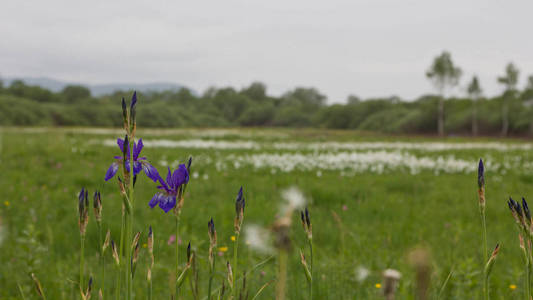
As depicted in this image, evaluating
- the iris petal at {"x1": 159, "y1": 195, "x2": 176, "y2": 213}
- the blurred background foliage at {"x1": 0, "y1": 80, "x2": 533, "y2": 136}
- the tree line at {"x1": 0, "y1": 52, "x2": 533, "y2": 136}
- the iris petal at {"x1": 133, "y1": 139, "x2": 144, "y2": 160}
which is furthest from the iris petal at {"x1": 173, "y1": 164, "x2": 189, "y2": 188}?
the blurred background foliage at {"x1": 0, "y1": 80, "x2": 533, "y2": 136}

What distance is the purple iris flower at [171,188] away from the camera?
3.80 ft

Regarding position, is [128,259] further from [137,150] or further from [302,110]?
[302,110]

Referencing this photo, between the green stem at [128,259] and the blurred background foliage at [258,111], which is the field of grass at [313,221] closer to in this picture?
the green stem at [128,259]

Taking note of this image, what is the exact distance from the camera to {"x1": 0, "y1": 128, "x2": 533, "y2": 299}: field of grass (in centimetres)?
304

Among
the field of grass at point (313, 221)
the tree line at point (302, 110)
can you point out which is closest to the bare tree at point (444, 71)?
the tree line at point (302, 110)

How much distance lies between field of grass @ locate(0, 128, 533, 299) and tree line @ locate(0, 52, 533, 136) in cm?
1127

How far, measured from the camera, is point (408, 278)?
309cm

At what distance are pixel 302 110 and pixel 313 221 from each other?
84165 millimetres

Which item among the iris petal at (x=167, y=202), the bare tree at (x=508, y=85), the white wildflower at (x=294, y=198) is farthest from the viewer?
the bare tree at (x=508, y=85)

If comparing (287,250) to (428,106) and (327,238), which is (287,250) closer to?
(327,238)

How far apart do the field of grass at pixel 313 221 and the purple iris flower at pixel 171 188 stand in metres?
0.05

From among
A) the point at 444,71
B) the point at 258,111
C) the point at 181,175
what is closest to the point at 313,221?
the point at 181,175

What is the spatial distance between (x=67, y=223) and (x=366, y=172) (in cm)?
730

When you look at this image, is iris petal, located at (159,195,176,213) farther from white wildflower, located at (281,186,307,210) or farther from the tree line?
the tree line
